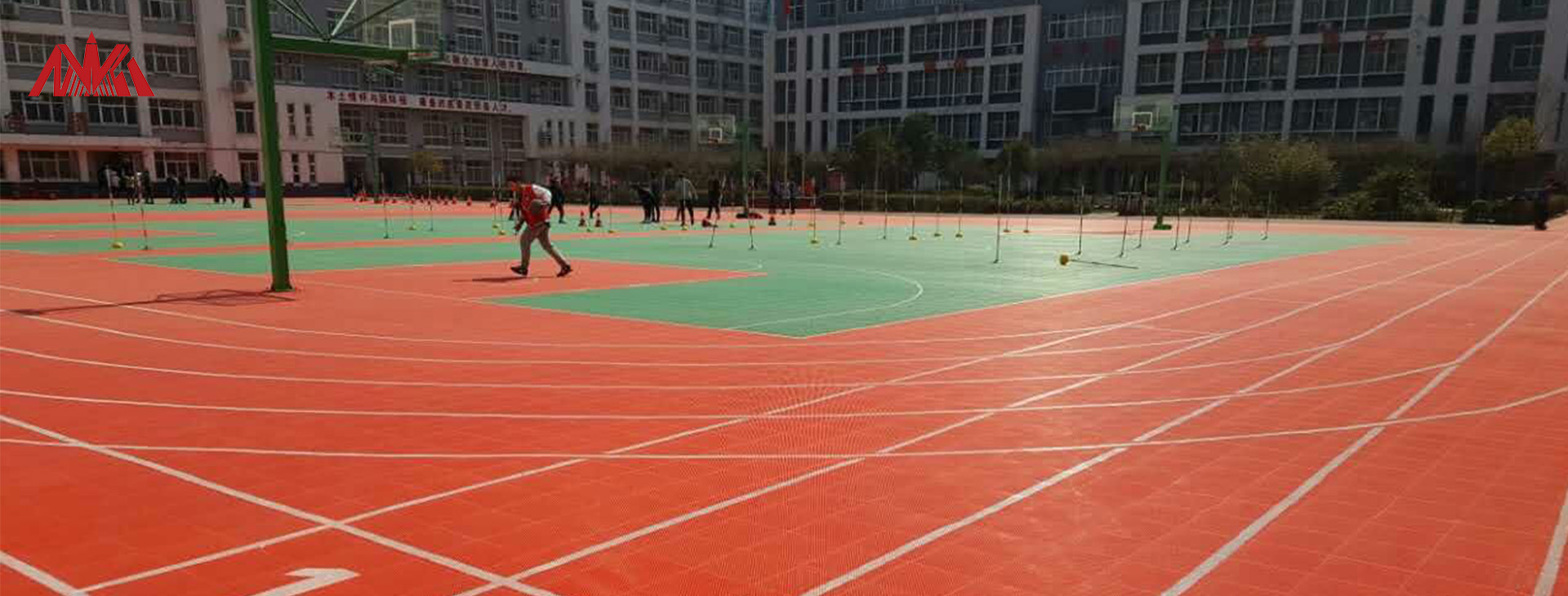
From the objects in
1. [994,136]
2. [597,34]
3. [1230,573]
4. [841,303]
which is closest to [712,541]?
[1230,573]

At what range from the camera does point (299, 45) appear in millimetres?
15773

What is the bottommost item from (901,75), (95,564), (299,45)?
(95,564)

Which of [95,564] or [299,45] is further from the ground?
[299,45]

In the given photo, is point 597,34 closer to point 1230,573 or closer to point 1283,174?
point 1283,174

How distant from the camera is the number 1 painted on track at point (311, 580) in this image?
4.21 meters

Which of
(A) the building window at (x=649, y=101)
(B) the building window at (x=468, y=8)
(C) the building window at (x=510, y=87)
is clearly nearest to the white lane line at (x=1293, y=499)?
(B) the building window at (x=468, y=8)

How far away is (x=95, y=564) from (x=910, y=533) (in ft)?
12.3

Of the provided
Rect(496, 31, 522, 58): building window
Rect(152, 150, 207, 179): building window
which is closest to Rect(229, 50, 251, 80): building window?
Rect(152, 150, 207, 179): building window

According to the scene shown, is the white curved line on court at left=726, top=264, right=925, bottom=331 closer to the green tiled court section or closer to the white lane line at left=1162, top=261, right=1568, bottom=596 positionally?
the green tiled court section

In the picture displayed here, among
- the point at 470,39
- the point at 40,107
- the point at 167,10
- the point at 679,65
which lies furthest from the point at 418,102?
the point at 679,65

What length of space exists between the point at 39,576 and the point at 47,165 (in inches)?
2729

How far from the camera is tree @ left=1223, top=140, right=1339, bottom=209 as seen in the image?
1924 inches

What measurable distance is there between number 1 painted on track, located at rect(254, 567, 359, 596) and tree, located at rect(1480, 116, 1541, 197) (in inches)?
2463

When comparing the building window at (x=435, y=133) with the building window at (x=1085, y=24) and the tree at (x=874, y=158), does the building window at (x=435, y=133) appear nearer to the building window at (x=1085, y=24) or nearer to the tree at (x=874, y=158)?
the tree at (x=874, y=158)
